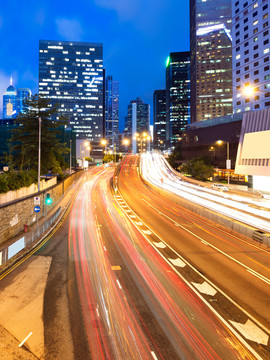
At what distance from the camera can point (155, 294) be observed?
1110 cm

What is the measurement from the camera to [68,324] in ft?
29.1

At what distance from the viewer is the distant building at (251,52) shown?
7881 centimetres

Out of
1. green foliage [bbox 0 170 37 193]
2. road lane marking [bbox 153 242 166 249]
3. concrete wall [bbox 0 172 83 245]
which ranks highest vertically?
green foliage [bbox 0 170 37 193]

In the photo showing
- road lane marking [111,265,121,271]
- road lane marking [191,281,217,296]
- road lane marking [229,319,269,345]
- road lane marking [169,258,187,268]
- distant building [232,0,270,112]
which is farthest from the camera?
distant building [232,0,270,112]

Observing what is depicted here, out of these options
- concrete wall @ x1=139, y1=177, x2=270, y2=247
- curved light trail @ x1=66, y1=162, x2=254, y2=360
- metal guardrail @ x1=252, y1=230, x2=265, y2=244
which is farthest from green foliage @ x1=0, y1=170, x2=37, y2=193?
metal guardrail @ x1=252, y1=230, x2=265, y2=244

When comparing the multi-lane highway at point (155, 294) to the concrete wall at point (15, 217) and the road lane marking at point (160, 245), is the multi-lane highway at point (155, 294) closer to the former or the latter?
the road lane marking at point (160, 245)

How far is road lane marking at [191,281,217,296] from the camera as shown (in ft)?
37.0

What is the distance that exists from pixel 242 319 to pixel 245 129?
51476mm

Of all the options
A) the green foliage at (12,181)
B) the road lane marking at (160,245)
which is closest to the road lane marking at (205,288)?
the road lane marking at (160,245)

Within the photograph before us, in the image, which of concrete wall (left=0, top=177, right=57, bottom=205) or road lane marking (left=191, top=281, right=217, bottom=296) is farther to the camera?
concrete wall (left=0, top=177, right=57, bottom=205)

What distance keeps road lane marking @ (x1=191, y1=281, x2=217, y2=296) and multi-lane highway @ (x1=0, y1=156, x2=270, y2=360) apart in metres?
0.05

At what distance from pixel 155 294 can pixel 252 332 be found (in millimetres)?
4022

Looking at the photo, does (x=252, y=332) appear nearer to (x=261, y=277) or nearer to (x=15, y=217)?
(x=261, y=277)

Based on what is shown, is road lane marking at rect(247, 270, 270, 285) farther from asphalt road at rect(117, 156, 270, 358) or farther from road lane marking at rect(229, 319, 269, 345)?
road lane marking at rect(229, 319, 269, 345)
